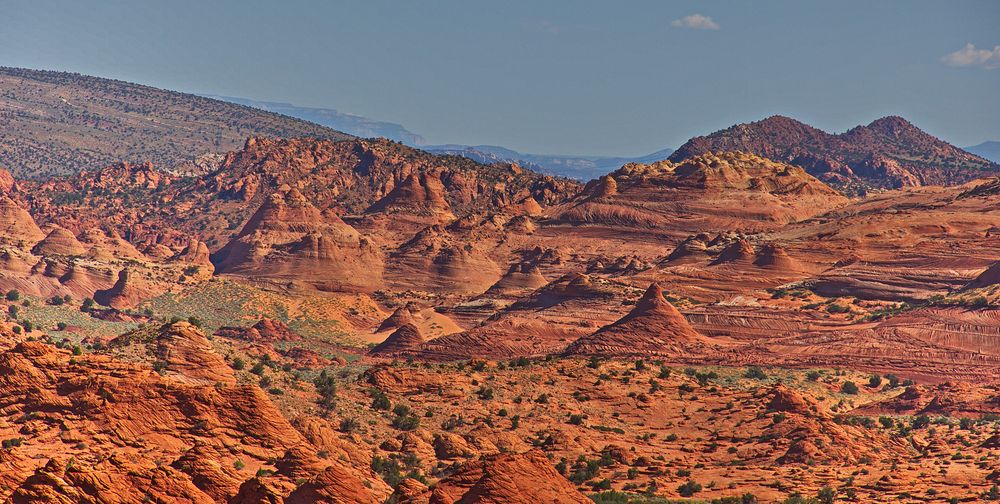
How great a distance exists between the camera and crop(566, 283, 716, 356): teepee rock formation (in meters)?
74.8

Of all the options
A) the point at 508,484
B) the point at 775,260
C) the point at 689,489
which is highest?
the point at 775,260

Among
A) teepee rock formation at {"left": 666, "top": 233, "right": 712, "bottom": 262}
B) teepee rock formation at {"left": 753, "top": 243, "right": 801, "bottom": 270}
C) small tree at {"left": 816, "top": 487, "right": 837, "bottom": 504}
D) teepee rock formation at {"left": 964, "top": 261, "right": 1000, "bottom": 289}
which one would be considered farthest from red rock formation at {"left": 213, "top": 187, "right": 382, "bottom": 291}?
small tree at {"left": 816, "top": 487, "right": 837, "bottom": 504}

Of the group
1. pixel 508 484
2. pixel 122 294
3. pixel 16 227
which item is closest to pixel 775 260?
pixel 122 294

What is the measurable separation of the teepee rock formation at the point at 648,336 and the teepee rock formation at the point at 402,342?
18.3 metres

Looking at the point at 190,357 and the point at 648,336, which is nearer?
the point at 190,357

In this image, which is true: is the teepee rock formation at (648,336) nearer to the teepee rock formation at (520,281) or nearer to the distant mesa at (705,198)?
the teepee rock formation at (520,281)

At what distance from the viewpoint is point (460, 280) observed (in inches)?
5162

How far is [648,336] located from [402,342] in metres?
24.4

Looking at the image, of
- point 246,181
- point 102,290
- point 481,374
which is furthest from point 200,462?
point 246,181

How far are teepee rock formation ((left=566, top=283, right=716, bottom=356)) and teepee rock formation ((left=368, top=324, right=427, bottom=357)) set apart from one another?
18.3m

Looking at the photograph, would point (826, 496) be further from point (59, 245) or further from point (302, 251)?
point (59, 245)

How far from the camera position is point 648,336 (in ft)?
249

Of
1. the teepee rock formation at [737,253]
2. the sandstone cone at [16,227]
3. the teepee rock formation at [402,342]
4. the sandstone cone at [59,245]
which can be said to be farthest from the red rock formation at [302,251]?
the teepee rock formation at [737,253]

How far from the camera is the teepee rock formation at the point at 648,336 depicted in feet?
245
